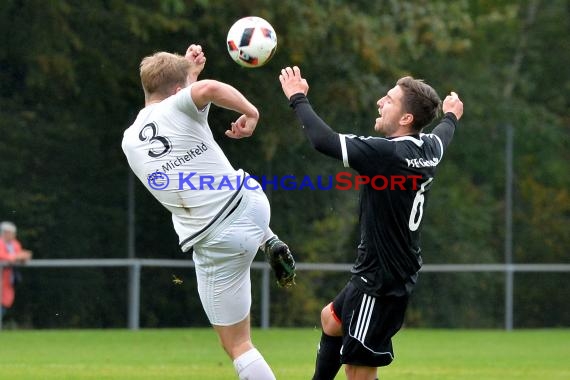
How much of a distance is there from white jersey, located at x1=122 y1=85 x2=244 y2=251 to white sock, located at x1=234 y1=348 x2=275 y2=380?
0.67 metres

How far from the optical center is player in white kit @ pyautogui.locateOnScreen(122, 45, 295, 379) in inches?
253

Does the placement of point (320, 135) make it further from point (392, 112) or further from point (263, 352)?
point (263, 352)

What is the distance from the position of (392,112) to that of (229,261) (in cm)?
120

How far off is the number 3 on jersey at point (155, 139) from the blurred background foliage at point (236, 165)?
31.0 ft

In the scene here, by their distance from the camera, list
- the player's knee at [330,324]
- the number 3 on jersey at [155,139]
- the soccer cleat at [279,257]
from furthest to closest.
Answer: the player's knee at [330,324] < the soccer cleat at [279,257] < the number 3 on jersey at [155,139]

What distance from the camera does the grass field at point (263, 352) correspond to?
10.2m

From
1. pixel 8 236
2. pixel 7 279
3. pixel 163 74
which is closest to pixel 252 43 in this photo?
pixel 163 74

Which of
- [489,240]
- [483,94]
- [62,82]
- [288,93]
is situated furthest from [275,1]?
[288,93]

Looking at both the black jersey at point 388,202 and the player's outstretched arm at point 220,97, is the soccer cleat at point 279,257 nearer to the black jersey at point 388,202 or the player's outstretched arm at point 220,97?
the black jersey at point 388,202

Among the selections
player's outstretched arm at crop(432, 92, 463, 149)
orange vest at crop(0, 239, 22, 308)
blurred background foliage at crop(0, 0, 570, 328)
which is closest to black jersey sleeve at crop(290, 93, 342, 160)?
player's outstretched arm at crop(432, 92, 463, 149)

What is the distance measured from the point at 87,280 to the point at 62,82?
→ 9.18ft

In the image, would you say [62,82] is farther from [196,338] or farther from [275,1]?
[196,338]

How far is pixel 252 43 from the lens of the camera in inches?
289

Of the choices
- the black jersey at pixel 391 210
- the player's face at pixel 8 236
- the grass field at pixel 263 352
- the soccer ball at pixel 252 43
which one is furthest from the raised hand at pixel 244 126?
the player's face at pixel 8 236
